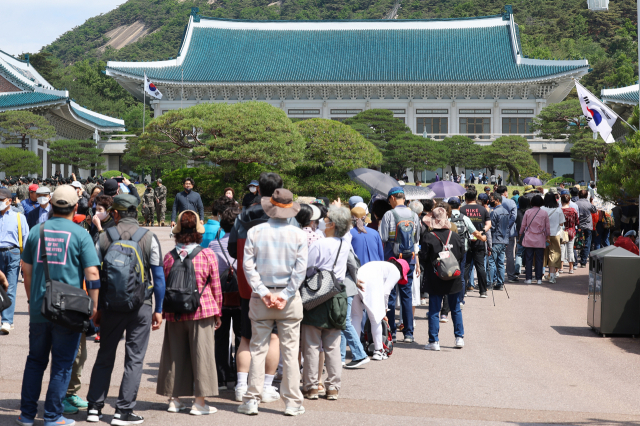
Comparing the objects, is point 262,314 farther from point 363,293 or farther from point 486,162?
point 486,162

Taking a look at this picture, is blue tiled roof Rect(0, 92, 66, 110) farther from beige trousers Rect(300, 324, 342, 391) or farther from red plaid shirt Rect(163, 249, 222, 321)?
beige trousers Rect(300, 324, 342, 391)

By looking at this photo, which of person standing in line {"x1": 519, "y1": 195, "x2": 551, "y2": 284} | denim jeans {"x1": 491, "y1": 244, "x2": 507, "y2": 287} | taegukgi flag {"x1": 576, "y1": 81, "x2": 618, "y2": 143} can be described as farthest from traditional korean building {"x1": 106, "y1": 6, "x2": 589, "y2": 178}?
denim jeans {"x1": 491, "y1": 244, "x2": 507, "y2": 287}

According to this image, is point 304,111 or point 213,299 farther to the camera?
point 304,111

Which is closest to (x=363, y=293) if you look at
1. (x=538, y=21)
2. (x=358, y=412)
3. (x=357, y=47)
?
(x=358, y=412)

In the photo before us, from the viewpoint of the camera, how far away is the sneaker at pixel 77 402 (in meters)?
4.88

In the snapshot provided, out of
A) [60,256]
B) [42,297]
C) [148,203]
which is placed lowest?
[42,297]

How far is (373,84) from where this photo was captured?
139 ft

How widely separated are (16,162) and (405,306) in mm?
26849

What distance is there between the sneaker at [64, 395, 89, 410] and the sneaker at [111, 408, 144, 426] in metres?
0.46

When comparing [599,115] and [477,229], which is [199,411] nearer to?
[477,229]

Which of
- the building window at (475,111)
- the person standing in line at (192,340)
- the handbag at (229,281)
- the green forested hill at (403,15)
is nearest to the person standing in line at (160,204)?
the handbag at (229,281)

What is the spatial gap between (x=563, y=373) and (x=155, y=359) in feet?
13.7

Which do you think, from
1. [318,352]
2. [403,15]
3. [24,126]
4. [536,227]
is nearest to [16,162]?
[24,126]

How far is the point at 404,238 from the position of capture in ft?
24.5
